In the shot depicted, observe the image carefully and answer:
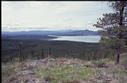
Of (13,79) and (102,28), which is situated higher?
(102,28)

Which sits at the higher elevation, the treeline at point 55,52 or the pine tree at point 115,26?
the pine tree at point 115,26

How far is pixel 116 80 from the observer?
5.96 meters

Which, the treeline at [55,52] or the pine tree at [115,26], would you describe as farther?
the treeline at [55,52]

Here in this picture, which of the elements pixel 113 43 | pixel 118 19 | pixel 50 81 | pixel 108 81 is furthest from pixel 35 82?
pixel 118 19

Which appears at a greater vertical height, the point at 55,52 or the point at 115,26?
the point at 115,26

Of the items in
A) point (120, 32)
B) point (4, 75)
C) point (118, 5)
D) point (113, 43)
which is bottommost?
point (4, 75)

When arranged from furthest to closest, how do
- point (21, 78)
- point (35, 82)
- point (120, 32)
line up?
point (120, 32), point (21, 78), point (35, 82)

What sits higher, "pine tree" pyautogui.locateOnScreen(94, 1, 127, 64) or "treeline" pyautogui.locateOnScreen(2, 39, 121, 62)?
"pine tree" pyautogui.locateOnScreen(94, 1, 127, 64)

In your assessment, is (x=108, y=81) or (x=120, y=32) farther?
(x=120, y=32)

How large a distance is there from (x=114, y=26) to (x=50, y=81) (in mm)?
5588

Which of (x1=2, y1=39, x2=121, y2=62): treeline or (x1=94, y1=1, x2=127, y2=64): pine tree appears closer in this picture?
(x1=94, y1=1, x2=127, y2=64): pine tree

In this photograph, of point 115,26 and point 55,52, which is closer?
point 115,26

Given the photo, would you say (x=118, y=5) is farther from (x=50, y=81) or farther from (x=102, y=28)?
(x=50, y=81)

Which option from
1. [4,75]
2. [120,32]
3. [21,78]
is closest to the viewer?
[21,78]
